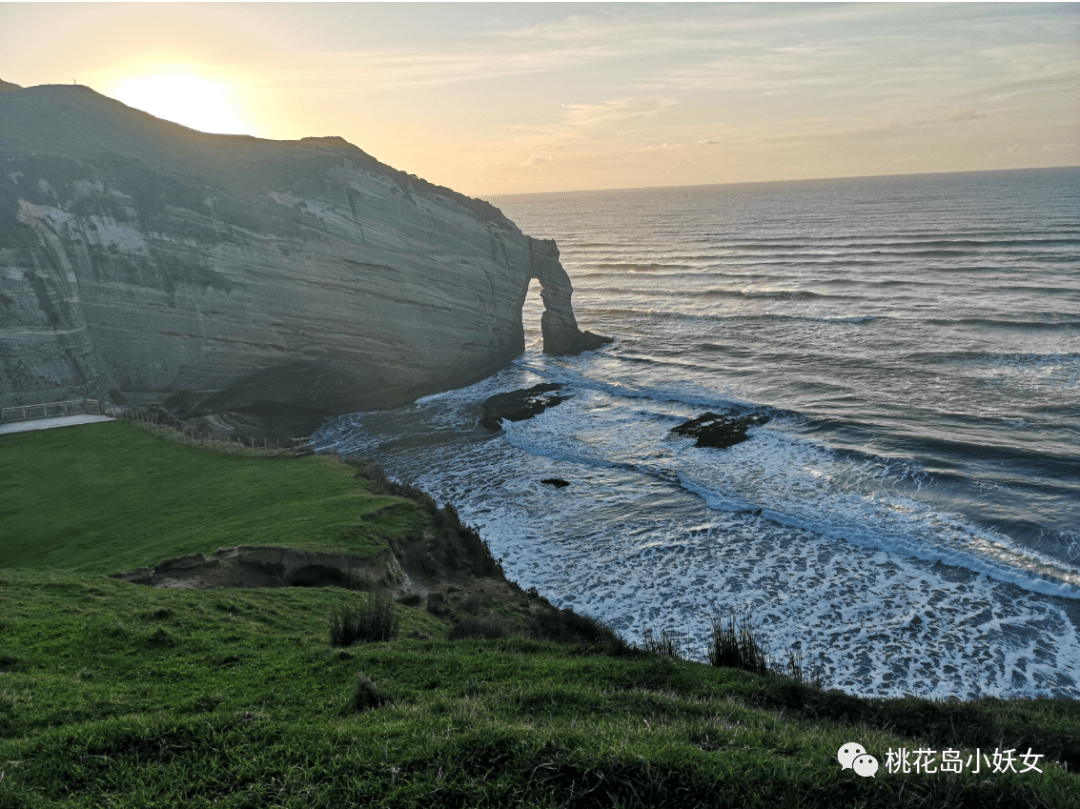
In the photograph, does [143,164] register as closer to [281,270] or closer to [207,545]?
[281,270]

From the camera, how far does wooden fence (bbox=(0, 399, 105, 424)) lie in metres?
33.6

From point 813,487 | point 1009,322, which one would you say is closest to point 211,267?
point 813,487

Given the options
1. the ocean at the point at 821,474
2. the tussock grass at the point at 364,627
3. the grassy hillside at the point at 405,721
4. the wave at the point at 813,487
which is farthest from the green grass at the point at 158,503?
the wave at the point at 813,487

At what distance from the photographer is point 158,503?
900 inches

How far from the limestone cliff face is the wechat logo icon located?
39.0 m

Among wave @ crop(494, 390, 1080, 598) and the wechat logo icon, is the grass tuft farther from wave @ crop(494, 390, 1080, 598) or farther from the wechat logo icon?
wave @ crop(494, 390, 1080, 598)

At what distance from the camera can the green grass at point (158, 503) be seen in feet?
62.6

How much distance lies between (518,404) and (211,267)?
19.0m

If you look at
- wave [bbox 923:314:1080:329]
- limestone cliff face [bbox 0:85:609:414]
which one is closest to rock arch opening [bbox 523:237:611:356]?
limestone cliff face [bbox 0:85:609:414]

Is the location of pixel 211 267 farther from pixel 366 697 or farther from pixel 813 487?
pixel 366 697

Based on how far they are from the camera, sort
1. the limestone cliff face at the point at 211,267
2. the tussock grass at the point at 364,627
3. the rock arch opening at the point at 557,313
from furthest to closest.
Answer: the rock arch opening at the point at 557,313 < the limestone cliff face at the point at 211,267 < the tussock grass at the point at 364,627

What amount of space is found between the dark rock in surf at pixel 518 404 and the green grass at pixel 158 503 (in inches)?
517

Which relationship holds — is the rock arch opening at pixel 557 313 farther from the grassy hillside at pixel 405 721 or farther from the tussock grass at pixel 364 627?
the tussock grass at pixel 364 627

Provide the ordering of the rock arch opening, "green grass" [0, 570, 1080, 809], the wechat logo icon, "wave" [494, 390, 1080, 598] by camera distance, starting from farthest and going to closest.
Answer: the rock arch opening < "wave" [494, 390, 1080, 598] < the wechat logo icon < "green grass" [0, 570, 1080, 809]
